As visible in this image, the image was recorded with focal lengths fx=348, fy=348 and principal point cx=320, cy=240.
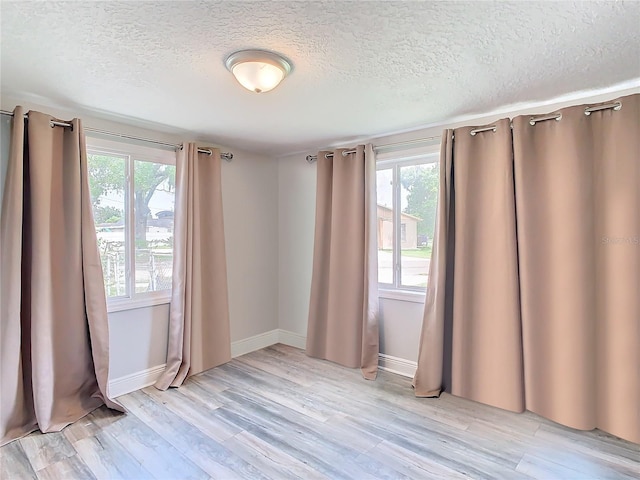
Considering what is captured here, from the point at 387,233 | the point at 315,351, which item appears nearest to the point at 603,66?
the point at 387,233

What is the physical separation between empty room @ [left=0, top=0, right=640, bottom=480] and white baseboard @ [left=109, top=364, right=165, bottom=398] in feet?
0.05

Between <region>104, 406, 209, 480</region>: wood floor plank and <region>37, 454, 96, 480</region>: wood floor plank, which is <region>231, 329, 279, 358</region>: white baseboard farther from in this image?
<region>37, 454, 96, 480</region>: wood floor plank

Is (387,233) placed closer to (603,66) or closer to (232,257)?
(232,257)

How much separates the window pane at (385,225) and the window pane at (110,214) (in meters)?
2.35

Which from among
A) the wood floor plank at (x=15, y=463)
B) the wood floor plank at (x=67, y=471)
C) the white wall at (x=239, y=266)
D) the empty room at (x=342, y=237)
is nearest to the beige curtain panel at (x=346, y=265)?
the empty room at (x=342, y=237)

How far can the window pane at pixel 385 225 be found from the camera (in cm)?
346

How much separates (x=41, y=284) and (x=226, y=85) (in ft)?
5.98

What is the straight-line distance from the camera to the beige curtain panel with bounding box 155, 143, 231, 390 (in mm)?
3172

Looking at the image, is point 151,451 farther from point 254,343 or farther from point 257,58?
point 257,58

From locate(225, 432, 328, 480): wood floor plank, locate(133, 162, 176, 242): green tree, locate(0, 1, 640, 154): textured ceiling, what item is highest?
locate(0, 1, 640, 154): textured ceiling

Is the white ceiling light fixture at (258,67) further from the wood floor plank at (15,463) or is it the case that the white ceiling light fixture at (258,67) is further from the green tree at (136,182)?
the wood floor plank at (15,463)

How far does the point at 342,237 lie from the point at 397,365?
1356 millimetres

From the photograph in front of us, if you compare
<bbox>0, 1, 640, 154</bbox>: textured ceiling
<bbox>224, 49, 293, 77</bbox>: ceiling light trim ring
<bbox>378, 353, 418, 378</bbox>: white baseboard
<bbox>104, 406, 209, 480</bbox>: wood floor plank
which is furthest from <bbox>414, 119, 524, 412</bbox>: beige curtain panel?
<bbox>104, 406, 209, 480</bbox>: wood floor plank

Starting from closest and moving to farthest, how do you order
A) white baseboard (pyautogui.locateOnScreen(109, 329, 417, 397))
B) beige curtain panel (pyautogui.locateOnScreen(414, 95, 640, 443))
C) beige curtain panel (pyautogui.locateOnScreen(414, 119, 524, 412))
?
beige curtain panel (pyautogui.locateOnScreen(414, 95, 640, 443)) → beige curtain panel (pyautogui.locateOnScreen(414, 119, 524, 412)) → white baseboard (pyautogui.locateOnScreen(109, 329, 417, 397))
